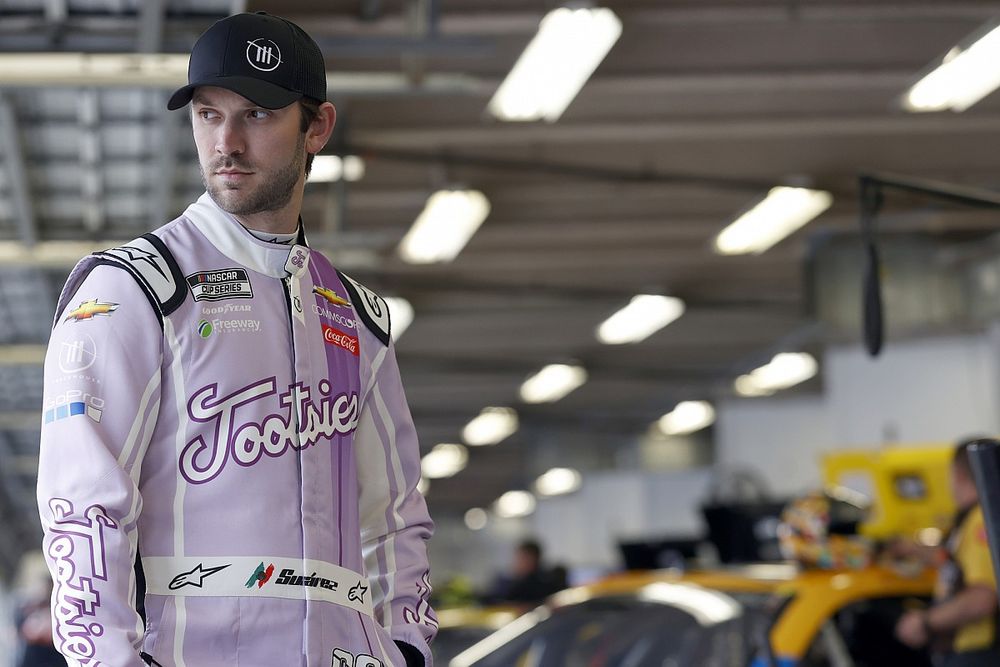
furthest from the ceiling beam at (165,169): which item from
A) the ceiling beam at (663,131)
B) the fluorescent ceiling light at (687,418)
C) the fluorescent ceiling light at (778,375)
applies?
the fluorescent ceiling light at (687,418)

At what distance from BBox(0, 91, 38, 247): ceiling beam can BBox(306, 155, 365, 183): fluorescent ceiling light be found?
6.90 feet

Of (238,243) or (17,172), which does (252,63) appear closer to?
(238,243)

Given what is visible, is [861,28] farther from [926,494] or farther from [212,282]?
[212,282]

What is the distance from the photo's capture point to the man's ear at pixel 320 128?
2.27 metres

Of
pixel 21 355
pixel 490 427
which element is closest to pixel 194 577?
pixel 21 355

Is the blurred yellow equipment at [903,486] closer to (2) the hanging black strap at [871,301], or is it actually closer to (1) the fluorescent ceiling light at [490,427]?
(2) the hanging black strap at [871,301]

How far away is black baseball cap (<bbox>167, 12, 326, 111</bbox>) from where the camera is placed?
211cm

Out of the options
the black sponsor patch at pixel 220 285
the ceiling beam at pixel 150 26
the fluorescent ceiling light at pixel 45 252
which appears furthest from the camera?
the fluorescent ceiling light at pixel 45 252

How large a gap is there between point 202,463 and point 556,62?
7.52m

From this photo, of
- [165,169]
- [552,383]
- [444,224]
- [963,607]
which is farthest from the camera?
[552,383]

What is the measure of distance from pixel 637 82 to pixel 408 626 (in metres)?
8.44

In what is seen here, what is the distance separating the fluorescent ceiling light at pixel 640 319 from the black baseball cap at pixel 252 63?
607 inches

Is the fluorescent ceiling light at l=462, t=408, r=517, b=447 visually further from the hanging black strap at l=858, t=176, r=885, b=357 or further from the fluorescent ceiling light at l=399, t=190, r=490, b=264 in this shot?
the hanging black strap at l=858, t=176, r=885, b=357

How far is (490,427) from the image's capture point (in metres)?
29.3
